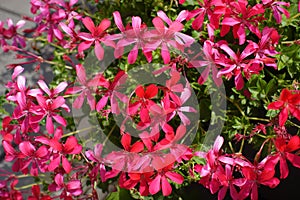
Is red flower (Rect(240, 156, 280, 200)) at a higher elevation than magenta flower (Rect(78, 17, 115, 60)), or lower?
lower

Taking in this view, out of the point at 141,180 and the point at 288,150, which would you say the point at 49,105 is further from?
the point at 288,150

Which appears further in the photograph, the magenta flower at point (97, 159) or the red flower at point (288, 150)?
the magenta flower at point (97, 159)

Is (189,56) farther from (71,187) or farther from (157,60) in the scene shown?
Answer: (71,187)

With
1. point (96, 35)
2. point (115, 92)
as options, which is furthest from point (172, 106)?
point (96, 35)

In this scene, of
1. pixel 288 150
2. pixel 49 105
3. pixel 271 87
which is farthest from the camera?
pixel 271 87

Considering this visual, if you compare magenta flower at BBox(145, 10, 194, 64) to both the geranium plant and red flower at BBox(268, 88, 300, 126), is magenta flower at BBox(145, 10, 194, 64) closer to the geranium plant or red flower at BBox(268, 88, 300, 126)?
the geranium plant

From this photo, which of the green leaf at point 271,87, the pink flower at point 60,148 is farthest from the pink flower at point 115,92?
the green leaf at point 271,87

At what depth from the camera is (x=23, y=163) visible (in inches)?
42.0

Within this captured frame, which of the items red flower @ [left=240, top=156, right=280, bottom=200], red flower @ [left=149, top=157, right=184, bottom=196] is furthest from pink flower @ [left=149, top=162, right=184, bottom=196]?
red flower @ [left=240, top=156, right=280, bottom=200]

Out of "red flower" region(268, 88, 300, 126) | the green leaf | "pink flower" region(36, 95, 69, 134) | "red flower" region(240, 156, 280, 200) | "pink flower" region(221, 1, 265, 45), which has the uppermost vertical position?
"pink flower" region(221, 1, 265, 45)

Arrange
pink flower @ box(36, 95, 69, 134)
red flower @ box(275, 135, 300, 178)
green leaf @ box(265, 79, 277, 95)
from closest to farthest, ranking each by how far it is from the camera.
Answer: red flower @ box(275, 135, 300, 178)
pink flower @ box(36, 95, 69, 134)
green leaf @ box(265, 79, 277, 95)

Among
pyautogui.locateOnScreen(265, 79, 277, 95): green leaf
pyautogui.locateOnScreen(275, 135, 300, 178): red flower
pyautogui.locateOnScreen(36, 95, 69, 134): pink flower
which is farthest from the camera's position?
pyautogui.locateOnScreen(265, 79, 277, 95): green leaf

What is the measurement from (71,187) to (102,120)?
28 cm

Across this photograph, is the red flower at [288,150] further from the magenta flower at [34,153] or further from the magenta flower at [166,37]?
the magenta flower at [34,153]
